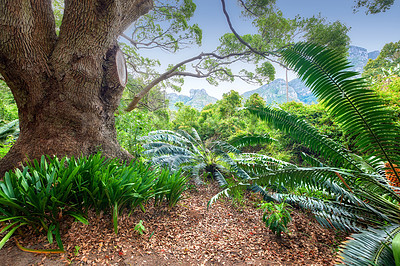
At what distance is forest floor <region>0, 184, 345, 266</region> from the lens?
1164 millimetres

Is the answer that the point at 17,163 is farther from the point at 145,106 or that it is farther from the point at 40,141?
the point at 145,106

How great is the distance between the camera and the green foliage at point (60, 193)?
1094 mm

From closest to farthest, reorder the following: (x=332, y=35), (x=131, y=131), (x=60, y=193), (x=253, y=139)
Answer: (x=60, y=193)
(x=253, y=139)
(x=131, y=131)
(x=332, y=35)

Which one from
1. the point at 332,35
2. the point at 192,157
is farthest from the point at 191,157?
the point at 332,35

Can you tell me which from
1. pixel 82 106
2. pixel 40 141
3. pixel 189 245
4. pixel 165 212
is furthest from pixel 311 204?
pixel 40 141

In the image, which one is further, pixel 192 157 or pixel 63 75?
pixel 192 157

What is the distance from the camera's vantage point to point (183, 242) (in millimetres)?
1547

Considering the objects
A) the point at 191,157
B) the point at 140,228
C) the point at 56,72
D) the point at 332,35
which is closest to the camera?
the point at 140,228

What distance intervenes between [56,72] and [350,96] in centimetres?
311

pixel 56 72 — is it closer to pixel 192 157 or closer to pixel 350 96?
pixel 192 157

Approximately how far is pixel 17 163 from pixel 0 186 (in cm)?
93

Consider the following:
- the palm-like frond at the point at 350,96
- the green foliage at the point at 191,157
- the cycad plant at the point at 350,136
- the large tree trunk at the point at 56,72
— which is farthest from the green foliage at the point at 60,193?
the palm-like frond at the point at 350,96

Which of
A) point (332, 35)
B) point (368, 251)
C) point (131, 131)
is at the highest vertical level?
point (332, 35)

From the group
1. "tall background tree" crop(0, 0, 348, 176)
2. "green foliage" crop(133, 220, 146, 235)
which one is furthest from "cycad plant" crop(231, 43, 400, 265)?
"tall background tree" crop(0, 0, 348, 176)
